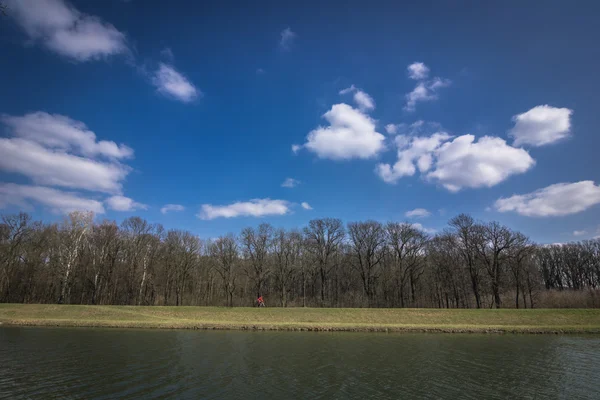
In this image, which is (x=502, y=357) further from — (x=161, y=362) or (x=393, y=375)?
(x=161, y=362)

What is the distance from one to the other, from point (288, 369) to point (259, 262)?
49.5 m

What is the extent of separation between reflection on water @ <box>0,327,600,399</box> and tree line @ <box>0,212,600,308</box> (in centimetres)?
3509

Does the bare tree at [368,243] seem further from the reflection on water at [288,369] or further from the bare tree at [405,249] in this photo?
the reflection on water at [288,369]

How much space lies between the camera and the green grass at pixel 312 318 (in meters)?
37.3

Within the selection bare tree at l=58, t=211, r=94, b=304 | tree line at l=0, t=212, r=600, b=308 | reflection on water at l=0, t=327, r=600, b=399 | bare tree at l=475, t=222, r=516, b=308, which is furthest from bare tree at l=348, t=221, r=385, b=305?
bare tree at l=58, t=211, r=94, b=304

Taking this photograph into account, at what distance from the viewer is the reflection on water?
13.1m

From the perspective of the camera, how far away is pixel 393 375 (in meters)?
16.1

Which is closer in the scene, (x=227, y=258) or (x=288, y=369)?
(x=288, y=369)

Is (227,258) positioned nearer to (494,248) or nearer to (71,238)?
(71,238)

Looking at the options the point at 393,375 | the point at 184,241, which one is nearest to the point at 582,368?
the point at 393,375

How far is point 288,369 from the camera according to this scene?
1714cm

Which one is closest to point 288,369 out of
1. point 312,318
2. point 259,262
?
point 312,318

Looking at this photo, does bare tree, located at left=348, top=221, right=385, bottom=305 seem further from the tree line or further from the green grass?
the green grass

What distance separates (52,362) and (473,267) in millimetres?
61821
